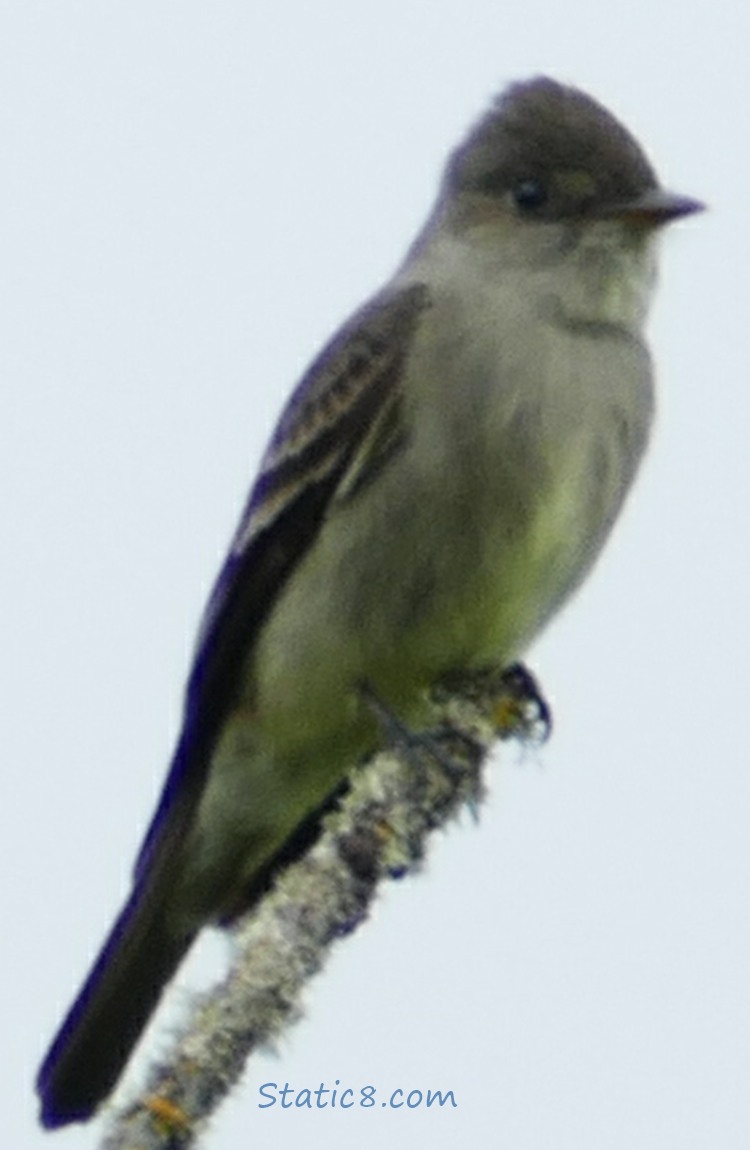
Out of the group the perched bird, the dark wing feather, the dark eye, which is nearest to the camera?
the perched bird

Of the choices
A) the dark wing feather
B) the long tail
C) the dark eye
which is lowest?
the long tail

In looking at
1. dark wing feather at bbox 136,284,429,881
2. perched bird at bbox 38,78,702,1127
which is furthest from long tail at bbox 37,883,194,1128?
dark wing feather at bbox 136,284,429,881

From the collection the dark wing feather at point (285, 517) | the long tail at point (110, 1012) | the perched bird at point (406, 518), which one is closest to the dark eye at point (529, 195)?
the perched bird at point (406, 518)

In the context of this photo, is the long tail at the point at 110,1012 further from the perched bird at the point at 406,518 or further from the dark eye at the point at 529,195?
the dark eye at the point at 529,195

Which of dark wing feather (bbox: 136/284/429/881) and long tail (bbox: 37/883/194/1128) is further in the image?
dark wing feather (bbox: 136/284/429/881)

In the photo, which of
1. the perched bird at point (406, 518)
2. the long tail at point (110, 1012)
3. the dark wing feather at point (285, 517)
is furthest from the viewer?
the dark wing feather at point (285, 517)

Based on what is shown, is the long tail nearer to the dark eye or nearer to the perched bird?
the perched bird
